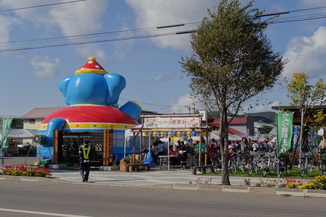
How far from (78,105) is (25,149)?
23.4 meters

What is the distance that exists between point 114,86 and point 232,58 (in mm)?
16025

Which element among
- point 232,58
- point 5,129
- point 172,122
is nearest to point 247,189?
point 232,58

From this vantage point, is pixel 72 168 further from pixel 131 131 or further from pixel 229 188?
pixel 229 188

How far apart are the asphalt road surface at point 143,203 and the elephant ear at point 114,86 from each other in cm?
1516

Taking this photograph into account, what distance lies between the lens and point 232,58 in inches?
583

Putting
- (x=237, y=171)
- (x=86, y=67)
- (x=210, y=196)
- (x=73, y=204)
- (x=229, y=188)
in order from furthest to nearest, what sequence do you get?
(x=86, y=67)
(x=237, y=171)
(x=229, y=188)
(x=210, y=196)
(x=73, y=204)

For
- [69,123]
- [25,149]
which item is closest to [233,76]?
[69,123]

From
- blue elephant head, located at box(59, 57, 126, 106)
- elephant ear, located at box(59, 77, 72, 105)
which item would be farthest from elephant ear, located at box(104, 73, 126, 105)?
elephant ear, located at box(59, 77, 72, 105)

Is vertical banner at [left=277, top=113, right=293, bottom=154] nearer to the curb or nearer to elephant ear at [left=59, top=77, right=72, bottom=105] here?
the curb

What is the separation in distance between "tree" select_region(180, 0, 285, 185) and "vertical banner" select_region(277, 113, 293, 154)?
5.11 m

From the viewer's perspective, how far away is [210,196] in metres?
13.2

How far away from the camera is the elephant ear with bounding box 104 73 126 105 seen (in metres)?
29.9

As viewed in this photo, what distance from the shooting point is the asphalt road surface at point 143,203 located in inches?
384

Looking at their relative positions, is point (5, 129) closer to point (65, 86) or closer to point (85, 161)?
point (65, 86)
